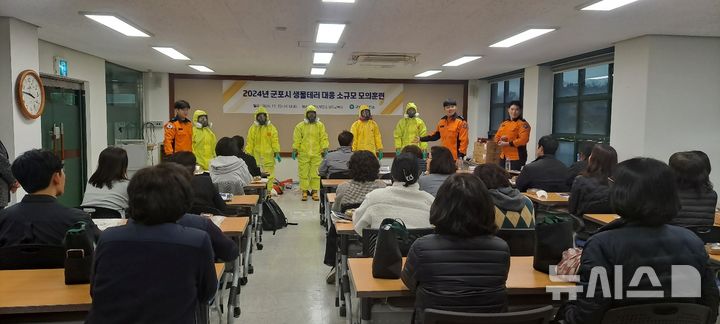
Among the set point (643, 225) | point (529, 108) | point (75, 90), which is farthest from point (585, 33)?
point (75, 90)

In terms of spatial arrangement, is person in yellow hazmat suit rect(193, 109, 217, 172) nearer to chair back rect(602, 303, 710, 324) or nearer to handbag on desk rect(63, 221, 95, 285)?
handbag on desk rect(63, 221, 95, 285)

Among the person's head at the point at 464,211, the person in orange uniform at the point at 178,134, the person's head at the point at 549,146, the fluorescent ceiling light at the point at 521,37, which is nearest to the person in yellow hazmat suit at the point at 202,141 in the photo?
the person in orange uniform at the point at 178,134

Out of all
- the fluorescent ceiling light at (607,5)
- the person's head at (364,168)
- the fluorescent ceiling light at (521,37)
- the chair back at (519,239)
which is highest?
the fluorescent ceiling light at (521,37)

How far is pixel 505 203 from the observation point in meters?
2.95

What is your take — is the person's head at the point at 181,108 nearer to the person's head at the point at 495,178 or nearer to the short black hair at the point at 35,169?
the short black hair at the point at 35,169

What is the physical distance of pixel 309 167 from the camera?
870 centimetres

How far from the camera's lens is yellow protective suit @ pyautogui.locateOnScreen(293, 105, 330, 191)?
858 centimetres

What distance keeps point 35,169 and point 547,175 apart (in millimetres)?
4434

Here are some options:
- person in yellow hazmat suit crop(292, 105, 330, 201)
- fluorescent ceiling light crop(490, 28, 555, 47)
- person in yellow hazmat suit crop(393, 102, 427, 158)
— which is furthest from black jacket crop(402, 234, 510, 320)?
person in yellow hazmat suit crop(393, 102, 427, 158)

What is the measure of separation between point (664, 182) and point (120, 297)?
1.96m

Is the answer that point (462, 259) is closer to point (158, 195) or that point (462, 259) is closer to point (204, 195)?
point (158, 195)

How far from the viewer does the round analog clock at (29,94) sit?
5.05m

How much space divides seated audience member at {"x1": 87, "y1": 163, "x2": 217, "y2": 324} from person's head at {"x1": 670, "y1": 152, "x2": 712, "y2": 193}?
117 inches

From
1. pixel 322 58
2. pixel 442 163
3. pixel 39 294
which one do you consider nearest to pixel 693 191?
pixel 442 163
